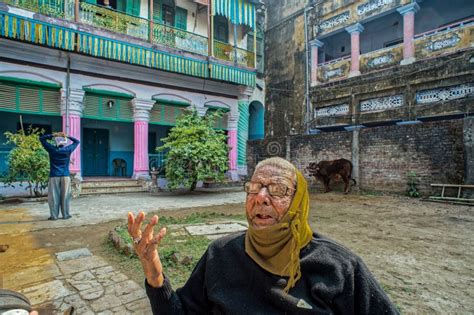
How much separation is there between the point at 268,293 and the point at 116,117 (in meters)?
11.5

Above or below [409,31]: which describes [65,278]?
below

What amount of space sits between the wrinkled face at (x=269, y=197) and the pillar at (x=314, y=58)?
14740mm

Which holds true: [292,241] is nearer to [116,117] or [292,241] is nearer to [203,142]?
[203,142]

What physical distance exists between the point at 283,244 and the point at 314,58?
15487 millimetres

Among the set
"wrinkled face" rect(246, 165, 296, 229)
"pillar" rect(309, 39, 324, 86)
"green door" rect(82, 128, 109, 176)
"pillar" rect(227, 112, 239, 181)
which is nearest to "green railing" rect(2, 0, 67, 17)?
"green door" rect(82, 128, 109, 176)

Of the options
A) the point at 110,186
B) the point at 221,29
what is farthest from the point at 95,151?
the point at 221,29

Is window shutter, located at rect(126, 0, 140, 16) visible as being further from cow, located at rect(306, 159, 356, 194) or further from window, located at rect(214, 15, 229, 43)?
cow, located at rect(306, 159, 356, 194)

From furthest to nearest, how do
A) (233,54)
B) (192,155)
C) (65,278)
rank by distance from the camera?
1. (233,54)
2. (192,155)
3. (65,278)

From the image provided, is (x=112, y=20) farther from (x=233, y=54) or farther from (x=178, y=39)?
(x=233, y=54)

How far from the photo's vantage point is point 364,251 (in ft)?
12.5

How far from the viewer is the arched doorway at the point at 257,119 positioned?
1811cm

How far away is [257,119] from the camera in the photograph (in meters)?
18.4

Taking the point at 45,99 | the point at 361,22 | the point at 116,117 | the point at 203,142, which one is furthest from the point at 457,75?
the point at 45,99

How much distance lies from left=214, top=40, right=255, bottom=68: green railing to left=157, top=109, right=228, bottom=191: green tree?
15.1 ft
